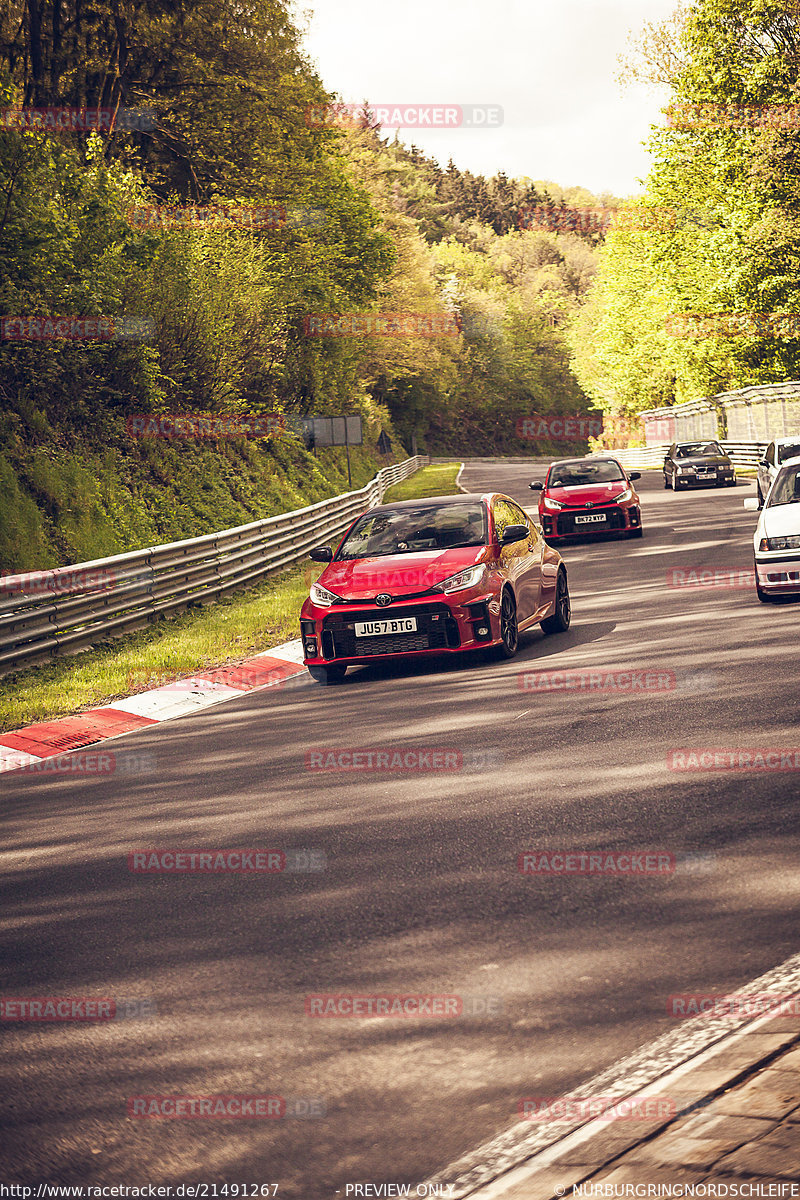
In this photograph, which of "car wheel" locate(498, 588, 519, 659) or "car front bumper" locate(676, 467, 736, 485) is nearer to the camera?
"car wheel" locate(498, 588, 519, 659)

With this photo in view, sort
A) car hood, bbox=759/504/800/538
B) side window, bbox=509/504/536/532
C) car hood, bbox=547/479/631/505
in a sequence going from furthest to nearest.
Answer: car hood, bbox=547/479/631/505
side window, bbox=509/504/536/532
car hood, bbox=759/504/800/538

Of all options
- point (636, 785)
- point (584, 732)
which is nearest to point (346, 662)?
point (584, 732)

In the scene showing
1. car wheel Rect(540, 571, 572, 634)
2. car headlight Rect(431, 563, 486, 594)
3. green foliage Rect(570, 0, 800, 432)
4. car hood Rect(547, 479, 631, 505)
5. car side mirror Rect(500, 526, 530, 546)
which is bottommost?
car wheel Rect(540, 571, 572, 634)

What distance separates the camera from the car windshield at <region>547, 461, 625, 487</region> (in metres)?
23.6

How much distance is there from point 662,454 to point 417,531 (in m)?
48.9

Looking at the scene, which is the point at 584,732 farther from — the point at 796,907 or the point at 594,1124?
the point at 594,1124

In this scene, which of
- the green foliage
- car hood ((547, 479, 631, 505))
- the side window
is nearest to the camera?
the side window

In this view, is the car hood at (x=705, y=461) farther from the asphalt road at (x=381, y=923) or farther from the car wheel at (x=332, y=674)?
the asphalt road at (x=381, y=923)

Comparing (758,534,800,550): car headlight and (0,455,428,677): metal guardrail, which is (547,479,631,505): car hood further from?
(758,534,800,550): car headlight

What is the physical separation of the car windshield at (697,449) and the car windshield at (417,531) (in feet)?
81.9

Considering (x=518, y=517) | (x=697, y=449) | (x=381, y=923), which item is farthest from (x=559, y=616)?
(x=697, y=449)

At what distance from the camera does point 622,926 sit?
15.1 ft

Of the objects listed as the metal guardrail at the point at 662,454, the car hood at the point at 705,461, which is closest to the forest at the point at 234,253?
the metal guardrail at the point at 662,454

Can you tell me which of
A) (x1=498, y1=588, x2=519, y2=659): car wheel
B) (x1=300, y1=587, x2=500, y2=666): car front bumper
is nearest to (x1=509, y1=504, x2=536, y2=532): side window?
(x1=498, y1=588, x2=519, y2=659): car wheel
